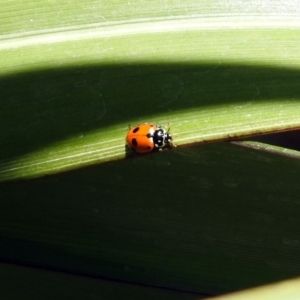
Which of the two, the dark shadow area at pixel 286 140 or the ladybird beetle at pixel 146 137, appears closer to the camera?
the ladybird beetle at pixel 146 137

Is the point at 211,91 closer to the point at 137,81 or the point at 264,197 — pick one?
the point at 137,81

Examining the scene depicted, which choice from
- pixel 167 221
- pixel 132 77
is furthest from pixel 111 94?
pixel 167 221

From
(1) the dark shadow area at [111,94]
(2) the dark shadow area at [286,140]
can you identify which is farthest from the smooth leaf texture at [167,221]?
(1) the dark shadow area at [111,94]

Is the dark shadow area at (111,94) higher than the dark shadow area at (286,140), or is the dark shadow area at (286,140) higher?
the dark shadow area at (286,140)

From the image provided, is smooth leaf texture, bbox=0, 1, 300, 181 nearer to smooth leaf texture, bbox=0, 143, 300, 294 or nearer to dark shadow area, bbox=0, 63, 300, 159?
dark shadow area, bbox=0, 63, 300, 159

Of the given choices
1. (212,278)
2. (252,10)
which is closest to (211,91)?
(252,10)

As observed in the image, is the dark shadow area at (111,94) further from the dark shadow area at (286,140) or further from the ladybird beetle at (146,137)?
the dark shadow area at (286,140)
